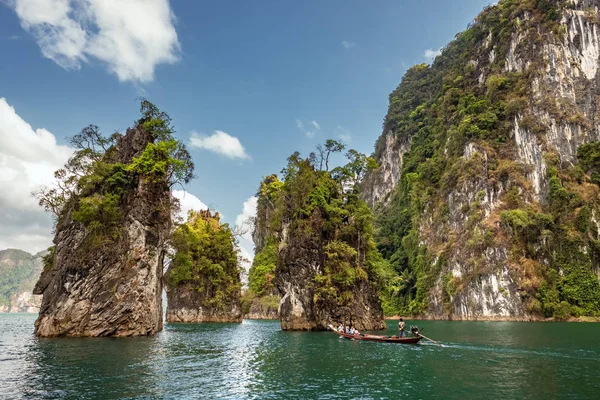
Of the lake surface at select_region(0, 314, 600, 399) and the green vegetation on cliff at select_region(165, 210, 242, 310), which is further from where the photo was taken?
the green vegetation on cliff at select_region(165, 210, 242, 310)

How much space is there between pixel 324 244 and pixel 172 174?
18.2 metres

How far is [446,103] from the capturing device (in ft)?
336

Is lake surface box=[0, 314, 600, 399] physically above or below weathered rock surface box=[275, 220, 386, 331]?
below

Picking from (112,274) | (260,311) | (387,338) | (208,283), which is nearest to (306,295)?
(387,338)

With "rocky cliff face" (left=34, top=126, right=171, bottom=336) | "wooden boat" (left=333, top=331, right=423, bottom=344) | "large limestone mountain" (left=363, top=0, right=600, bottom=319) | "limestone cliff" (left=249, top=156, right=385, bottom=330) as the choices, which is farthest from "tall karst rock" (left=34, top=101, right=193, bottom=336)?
"large limestone mountain" (left=363, top=0, right=600, bottom=319)

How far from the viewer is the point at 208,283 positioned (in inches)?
2805

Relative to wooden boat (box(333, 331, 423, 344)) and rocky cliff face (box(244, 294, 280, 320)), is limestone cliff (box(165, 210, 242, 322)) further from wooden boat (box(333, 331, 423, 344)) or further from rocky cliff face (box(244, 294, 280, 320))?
wooden boat (box(333, 331, 423, 344))

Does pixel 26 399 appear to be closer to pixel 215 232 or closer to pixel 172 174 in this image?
pixel 172 174

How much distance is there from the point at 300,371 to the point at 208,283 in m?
52.5

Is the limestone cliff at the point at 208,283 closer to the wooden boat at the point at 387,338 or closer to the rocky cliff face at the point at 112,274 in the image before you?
the rocky cliff face at the point at 112,274

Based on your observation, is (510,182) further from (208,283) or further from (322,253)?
(208,283)

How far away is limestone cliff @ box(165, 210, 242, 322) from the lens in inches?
2758

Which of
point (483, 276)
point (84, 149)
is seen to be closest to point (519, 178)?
point (483, 276)

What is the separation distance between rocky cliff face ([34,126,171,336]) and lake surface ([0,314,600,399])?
12.2 ft
